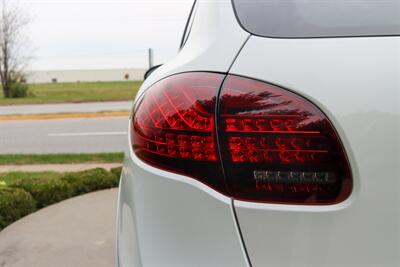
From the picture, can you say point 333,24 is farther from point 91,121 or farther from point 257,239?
point 91,121

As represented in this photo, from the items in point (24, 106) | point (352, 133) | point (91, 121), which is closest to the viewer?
point (352, 133)

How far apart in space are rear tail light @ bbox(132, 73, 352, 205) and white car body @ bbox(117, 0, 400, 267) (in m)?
0.02

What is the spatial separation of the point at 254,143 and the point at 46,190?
10.7 feet

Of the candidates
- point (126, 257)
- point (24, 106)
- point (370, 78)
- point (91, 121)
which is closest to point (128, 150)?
point (126, 257)

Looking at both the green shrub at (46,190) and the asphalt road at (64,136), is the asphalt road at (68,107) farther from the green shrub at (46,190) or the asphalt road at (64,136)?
the green shrub at (46,190)

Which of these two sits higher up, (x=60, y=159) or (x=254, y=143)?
(x=254, y=143)

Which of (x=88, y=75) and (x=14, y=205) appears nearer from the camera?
(x=14, y=205)

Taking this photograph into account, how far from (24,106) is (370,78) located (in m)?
17.6

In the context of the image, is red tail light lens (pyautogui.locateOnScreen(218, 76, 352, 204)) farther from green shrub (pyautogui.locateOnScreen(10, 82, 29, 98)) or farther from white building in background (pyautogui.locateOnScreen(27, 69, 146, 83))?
white building in background (pyautogui.locateOnScreen(27, 69, 146, 83))

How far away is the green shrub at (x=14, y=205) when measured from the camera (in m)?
3.29

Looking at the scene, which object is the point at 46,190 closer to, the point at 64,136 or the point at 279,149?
the point at 279,149

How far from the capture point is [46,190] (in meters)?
3.75

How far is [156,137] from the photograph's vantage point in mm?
1040

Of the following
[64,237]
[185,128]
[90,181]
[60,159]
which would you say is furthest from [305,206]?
[60,159]
